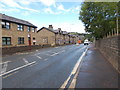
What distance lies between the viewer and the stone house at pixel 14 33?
22.6 meters

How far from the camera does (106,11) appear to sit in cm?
1616

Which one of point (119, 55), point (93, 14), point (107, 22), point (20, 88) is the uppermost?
point (93, 14)

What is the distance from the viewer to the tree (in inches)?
612

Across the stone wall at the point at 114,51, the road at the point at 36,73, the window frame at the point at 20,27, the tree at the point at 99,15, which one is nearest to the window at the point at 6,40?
the window frame at the point at 20,27

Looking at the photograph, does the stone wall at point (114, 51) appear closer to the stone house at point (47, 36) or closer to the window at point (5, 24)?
the window at point (5, 24)

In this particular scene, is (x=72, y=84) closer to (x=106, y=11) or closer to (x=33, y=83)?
(x=33, y=83)

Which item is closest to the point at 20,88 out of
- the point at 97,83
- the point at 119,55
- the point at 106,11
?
the point at 97,83

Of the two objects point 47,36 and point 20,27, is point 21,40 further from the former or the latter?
point 47,36

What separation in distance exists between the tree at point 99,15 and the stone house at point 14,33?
48.6 ft

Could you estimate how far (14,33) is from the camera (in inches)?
992

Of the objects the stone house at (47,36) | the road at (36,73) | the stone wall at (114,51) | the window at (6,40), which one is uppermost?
the stone house at (47,36)

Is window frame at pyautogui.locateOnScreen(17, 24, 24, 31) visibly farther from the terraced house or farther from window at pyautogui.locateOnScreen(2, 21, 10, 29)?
the terraced house

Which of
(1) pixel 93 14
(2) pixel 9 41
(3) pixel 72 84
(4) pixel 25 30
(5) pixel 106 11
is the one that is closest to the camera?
(3) pixel 72 84

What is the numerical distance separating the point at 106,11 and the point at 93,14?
211 centimetres
